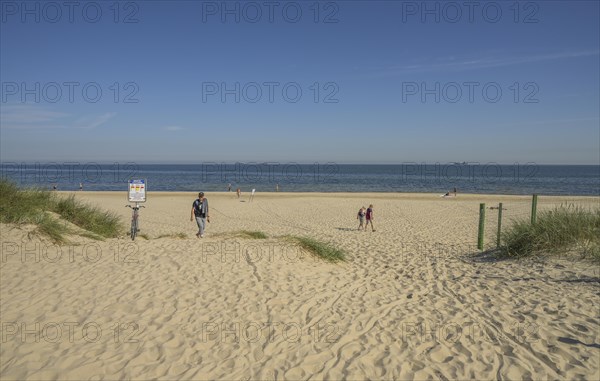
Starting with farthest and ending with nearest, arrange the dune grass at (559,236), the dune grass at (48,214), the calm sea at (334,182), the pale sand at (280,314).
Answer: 1. the calm sea at (334,182)
2. the dune grass at (48,214)
3. the dune grass at (559,236)
4. the pale sand at (280,314)

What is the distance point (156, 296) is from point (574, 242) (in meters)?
9.36

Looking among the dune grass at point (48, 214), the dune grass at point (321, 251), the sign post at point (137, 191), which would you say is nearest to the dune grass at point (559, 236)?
the dune grass at point (321, 251)

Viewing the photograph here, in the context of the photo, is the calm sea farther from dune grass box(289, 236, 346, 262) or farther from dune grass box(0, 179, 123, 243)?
dune grass box(289, 236, 346, 262)

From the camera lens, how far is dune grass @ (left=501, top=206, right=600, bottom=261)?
29.5ft

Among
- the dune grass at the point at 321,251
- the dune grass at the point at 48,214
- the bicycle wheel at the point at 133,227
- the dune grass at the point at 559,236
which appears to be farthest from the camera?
the bicycle wheel at the point at 133,227

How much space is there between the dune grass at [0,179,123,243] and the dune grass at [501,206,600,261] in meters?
11.5

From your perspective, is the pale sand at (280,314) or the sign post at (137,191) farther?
the sign post at (137,191)

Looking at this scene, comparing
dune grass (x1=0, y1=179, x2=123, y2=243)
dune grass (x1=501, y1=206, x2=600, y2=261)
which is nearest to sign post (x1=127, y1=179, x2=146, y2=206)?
dune grass (x1=0, y1=179, x2=123, y2=243)

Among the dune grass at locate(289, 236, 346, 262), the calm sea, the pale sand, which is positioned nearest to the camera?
the pale sand

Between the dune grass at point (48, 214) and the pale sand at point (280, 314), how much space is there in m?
0.63

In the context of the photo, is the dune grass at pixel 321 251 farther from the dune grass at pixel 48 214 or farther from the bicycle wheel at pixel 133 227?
the dune grass at pixel 48 214

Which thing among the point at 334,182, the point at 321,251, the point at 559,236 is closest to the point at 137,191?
the point at 321,251

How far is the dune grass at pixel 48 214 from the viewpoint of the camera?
10.4 metres

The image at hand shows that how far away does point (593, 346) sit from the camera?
5.00 m
